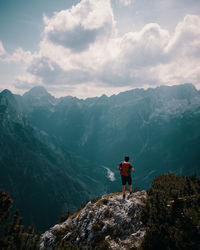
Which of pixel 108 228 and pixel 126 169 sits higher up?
pixel 126 169

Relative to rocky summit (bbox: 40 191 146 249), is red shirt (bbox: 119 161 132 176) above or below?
above

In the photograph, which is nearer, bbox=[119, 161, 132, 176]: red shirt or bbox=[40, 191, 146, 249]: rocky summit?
bbox=[40, 191, 146, 249]: rocky summit

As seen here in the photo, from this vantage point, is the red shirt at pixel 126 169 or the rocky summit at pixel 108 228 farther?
the red shirt at pixel 126 169

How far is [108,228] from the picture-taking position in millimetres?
25547

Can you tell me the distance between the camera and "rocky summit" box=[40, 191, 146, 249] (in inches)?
882

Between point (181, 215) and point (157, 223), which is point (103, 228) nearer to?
point (157, 223)

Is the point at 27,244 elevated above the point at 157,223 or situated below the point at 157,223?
below

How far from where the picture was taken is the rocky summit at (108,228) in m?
22.4

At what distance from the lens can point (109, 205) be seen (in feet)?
99.6

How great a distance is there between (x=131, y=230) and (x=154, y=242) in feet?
24.5

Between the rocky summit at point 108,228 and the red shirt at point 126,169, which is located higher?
the red shirt at point 126,169

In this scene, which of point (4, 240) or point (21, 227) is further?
point (21, 227)

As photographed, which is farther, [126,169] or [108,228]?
[108,228]

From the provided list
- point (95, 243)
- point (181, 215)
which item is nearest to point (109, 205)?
point (95, 243)
